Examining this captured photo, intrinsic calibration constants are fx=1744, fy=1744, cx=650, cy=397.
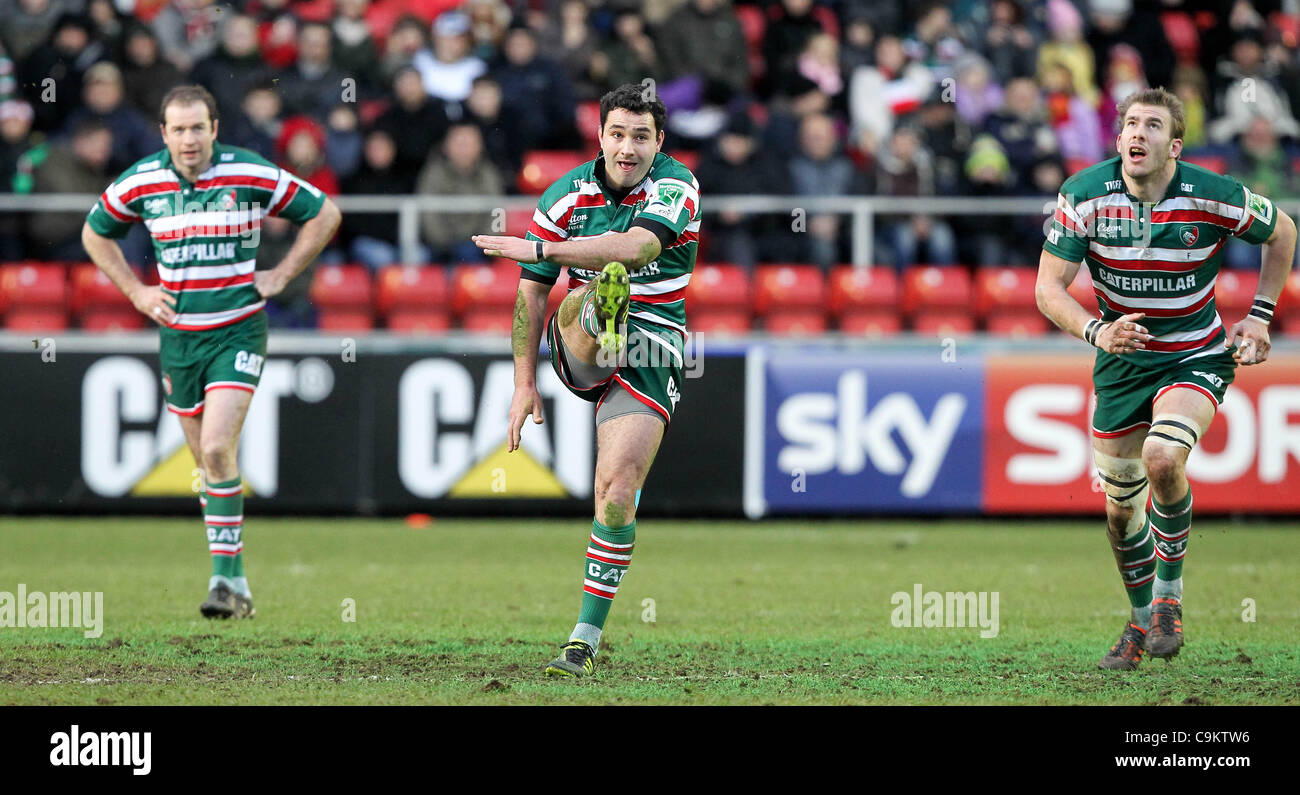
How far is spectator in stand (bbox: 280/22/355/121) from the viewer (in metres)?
14.4

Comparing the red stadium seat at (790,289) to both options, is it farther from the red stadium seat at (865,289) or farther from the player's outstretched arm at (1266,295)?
the player's outstretched arm at (1266,295)

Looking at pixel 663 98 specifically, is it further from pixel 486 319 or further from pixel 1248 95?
pixel 1248 95

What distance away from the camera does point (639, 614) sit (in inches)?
330

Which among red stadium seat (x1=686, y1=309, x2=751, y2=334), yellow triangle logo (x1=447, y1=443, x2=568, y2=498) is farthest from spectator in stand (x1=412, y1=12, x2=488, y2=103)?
yellow triangle logo (x1=447, y1=443, x2=568, y2=498)

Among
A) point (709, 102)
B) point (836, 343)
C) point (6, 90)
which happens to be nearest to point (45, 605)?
point (836, 343)

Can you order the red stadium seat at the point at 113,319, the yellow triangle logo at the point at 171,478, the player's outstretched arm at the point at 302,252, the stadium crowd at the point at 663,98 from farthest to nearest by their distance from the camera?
the stadium crowd at the point at 663,98
the red stadium seat at the point at 113,319
the yellow triangle logo at the point at 171,478
the player's outstretched arm at the point at 302,252

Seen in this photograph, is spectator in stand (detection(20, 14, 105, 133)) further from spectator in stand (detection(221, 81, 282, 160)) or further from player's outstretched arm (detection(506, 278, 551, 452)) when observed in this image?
player's outstretched arm (detection(506, 278, 551, 452))

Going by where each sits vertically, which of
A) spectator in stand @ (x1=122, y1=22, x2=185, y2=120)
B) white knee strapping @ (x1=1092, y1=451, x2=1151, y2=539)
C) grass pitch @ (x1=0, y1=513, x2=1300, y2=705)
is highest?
spectator in stand @ (x1=122, y1=22, x2=185, y2=120)

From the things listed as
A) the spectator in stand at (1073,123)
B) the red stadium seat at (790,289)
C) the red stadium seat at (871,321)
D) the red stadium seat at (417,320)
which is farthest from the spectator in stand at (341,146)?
the spectator in stand at (1073,123)

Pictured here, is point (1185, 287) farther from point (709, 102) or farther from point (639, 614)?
point (709, 102)

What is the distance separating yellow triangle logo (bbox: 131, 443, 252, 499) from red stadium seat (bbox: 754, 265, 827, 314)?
415 centimetres

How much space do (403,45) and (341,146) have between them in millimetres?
1540

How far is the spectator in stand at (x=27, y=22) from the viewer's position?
48.5 feet

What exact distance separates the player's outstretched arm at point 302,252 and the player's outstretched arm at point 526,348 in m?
2.12
